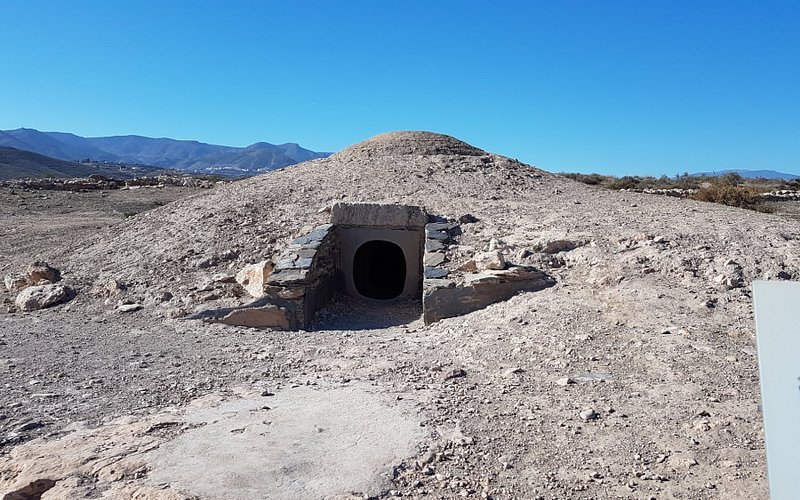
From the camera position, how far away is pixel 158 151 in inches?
7042

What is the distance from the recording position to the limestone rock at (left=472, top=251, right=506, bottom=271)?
712cm

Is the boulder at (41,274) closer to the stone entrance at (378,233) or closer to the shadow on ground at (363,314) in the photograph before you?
the shadow on ground at (363,314)

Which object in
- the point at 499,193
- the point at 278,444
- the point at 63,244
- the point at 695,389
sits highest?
the point at 499,193

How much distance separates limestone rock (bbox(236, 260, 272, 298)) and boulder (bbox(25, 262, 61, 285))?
2679mm

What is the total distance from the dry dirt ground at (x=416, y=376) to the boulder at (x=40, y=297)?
0.19 m

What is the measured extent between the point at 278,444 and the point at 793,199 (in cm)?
2400

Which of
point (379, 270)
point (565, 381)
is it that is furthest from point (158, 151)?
point (565, 381)

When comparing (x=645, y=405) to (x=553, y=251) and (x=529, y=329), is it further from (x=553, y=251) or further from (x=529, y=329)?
(x=553, y=251)

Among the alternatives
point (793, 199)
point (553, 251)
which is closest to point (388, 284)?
point (553, 251)

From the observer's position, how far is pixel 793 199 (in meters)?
21.8

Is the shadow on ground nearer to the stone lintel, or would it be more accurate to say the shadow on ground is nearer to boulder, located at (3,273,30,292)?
the stone lintel

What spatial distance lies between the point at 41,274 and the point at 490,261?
6224 mm

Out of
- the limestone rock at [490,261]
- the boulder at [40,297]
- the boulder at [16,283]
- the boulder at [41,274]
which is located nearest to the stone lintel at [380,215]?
the limestone rock at [490,261]

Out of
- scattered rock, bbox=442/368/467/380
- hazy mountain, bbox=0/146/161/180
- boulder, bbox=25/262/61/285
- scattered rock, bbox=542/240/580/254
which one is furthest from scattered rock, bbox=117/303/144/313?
hazy mountain, bbox=0/146/161/180
